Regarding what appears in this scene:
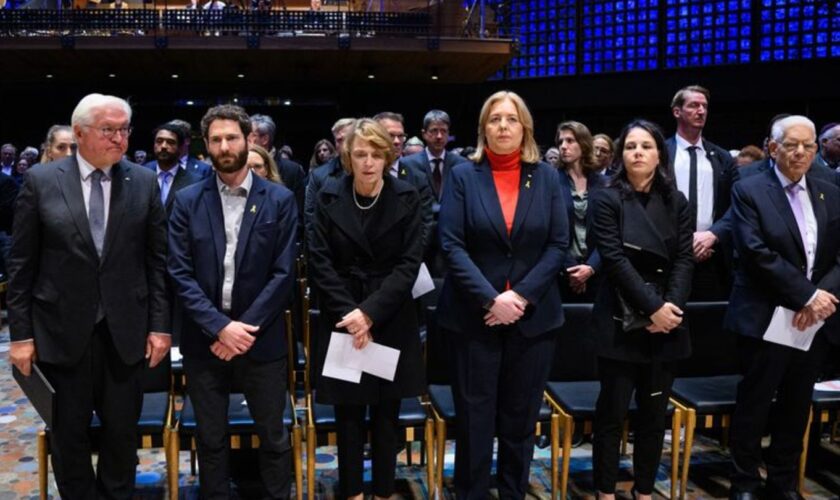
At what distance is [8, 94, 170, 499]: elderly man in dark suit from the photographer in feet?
8.32

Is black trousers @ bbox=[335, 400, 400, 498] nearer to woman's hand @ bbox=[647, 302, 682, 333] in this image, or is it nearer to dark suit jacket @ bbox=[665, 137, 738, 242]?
woman's hand @ bbox=[647, 302, 682, 333]

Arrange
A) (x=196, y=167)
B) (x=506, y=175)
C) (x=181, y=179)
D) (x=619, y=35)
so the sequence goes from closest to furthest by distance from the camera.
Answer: (x=506, y=175) → (x=181, y=179) → (x=196, y=167) → (x=619, y=35)

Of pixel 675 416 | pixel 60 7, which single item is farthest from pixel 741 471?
pixel 60 7

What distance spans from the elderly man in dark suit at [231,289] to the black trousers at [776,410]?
1.82 metres

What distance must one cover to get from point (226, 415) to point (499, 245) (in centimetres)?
116

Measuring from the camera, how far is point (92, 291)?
8.45 feet

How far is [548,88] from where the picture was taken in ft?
41.9

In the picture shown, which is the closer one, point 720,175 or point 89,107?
point 89,107

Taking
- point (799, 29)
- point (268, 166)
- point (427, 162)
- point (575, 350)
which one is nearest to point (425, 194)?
point (427, 162)

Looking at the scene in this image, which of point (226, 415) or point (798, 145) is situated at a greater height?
point (798, 145)

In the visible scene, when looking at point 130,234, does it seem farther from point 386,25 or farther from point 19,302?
point 386,25

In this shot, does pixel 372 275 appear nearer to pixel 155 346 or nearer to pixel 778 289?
pixel 155 346

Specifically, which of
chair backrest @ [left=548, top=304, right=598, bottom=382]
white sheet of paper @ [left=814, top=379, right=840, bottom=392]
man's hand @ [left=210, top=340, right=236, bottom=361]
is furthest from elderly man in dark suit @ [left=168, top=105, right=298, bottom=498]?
white sheet of paper @ [left=814, top=379, right=840, bottom=392]

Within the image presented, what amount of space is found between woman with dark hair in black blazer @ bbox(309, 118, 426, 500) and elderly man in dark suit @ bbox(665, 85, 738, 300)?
5.38ft
